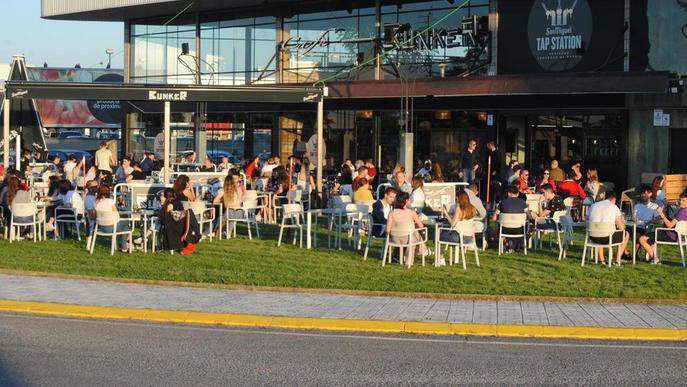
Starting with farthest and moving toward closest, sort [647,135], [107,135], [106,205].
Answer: [107,135] < [647,135] < [106,205]

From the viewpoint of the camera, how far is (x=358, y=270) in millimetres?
14953

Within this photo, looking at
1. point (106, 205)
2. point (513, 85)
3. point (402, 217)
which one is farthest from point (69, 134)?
→ point (402, 217)

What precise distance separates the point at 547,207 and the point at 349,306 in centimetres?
697

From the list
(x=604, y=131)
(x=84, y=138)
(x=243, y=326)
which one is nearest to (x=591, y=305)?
(x=243, y=326)

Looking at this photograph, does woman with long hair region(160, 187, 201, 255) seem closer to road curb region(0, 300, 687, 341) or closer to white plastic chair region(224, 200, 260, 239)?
white plastic chair region(224, 200, 260, 239)

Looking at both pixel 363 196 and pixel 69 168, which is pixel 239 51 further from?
pixel 363 196

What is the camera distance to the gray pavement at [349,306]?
11.5 meters

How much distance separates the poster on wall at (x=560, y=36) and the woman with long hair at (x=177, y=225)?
14.7m

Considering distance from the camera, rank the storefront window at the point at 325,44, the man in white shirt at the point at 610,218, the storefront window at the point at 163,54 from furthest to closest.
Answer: the storefront window at the point at 163,54 → the storefront window at the point at 325,44 → the man in white shirt at the point at 610,218

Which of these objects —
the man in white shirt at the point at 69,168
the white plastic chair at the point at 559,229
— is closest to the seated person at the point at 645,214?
the white plastic chair at the point at 559,229

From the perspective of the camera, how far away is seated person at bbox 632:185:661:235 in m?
16.4

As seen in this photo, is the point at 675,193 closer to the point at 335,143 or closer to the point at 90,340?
the point at 335,143

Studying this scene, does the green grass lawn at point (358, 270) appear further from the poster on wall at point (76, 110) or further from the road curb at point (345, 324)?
the poster on wall at point (76, 110)

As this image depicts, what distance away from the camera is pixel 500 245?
661 inches
